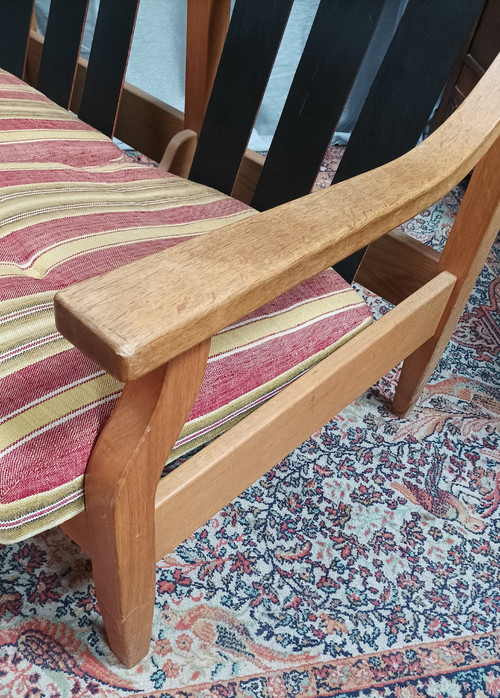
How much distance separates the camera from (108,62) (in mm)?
1180

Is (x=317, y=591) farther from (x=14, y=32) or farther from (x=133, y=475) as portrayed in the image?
(x=14, y=32)

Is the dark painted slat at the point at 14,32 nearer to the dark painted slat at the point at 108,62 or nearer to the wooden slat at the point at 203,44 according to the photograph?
the dark painted slat at the point at 108,62

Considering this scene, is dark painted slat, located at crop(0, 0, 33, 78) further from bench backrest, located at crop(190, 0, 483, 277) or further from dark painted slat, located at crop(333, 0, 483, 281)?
dark painted slat, located at crop(333, 0, 483, 281)

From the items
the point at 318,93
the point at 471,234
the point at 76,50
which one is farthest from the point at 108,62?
the point at 471,234

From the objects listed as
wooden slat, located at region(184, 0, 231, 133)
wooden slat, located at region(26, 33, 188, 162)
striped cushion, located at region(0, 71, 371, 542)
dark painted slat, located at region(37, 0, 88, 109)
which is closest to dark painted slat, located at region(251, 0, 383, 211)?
striped cushion, located at region(0, 71, 371, 542)

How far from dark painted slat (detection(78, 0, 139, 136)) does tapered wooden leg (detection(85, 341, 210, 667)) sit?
0.85 metres

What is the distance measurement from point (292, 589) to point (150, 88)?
1676mm

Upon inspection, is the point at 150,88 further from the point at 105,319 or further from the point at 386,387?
the point at 105,319

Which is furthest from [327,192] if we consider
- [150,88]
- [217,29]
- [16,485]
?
[150,88]

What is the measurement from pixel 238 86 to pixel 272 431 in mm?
569

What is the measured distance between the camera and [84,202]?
813 millimetres

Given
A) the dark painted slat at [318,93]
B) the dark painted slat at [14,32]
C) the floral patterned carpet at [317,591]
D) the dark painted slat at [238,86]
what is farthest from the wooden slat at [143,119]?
the floral patterned carpet at [317,591]

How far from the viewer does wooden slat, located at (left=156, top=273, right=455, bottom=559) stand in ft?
2.07

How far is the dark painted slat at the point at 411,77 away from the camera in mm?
816
